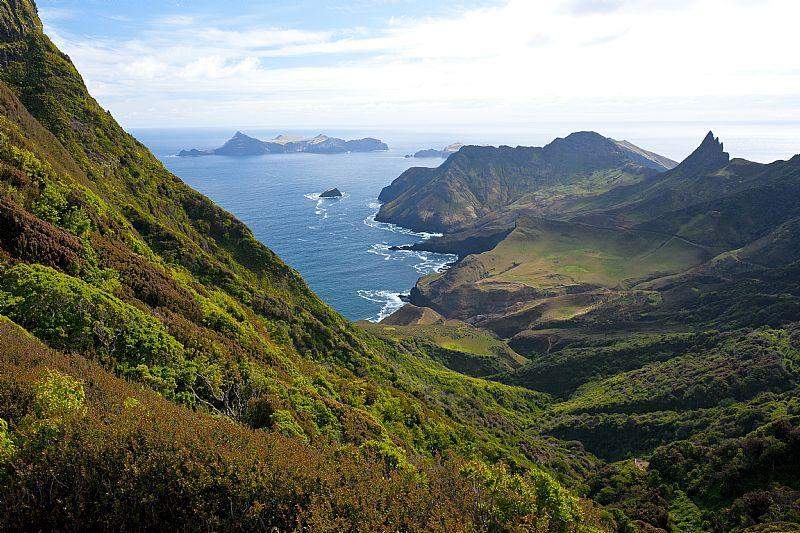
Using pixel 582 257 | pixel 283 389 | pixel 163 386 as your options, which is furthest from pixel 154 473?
pixel 582 257

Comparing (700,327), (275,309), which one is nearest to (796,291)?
(700,327)

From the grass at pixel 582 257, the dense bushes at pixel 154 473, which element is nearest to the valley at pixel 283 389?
the dense bushes at pixel 154 473

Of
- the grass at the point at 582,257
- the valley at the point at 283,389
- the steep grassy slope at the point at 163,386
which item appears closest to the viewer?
the steep grassy slope at the point at 163,386

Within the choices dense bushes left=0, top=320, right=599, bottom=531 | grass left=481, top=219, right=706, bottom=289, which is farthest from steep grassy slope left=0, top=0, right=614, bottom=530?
grass left=481, top=219, right=706, bottom=289

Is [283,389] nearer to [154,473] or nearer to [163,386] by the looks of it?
[163,386]

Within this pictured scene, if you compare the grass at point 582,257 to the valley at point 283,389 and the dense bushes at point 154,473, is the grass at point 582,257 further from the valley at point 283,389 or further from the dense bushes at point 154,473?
the dense bushes at point 154,473

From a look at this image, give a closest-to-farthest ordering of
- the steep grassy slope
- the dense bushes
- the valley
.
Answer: the dense bushes
the steep grassy slope
the valley

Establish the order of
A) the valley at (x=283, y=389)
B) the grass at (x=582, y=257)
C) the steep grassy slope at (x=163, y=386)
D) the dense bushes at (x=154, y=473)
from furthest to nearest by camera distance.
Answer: the grass at (x=582, y=257) < the valley at (x=283, y=389) < the steep grassy slope at (x=163, y=386) < the dense bushes at (x=154, y=473)

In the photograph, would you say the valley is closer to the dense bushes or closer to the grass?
the dense bushes
